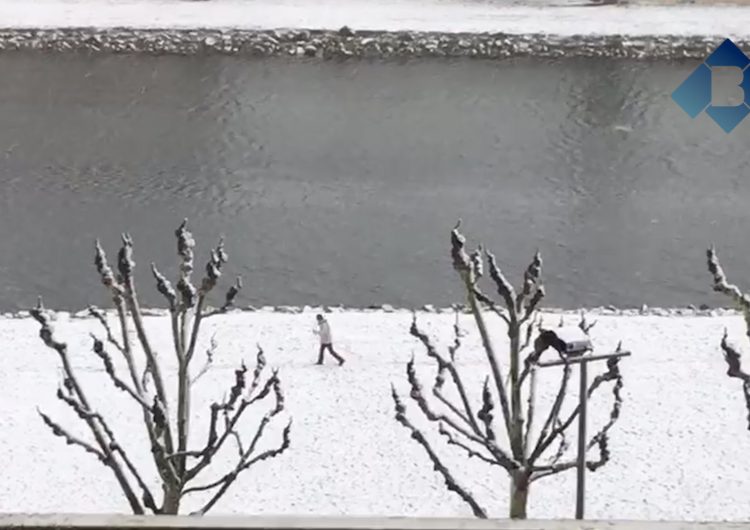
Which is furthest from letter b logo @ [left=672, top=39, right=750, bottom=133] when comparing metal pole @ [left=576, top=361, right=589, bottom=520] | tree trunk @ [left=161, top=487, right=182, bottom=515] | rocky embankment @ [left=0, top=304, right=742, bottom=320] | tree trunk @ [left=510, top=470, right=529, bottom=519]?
tree trunk @ [left=161, top=487, right=182, bottom=515]

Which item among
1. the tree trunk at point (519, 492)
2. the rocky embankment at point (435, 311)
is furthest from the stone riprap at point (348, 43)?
the tree trunk at point (519, 492)

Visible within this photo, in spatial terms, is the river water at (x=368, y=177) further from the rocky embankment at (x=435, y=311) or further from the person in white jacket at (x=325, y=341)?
the person in white jacket at (x=325, y=341)

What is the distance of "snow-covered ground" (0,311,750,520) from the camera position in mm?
5719

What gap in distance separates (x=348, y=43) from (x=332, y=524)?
1428cm

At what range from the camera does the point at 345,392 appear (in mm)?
6875

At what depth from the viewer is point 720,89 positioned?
1453 centimetres

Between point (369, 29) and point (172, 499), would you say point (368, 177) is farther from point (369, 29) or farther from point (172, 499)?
point (172, 499)

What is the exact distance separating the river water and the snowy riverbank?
661 mm

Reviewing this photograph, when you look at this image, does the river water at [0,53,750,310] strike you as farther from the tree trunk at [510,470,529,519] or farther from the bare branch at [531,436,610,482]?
the tree trunk at [510,470,529,519]

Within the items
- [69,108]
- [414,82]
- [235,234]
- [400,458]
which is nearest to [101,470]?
[400,458]

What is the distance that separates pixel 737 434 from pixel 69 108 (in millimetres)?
9247

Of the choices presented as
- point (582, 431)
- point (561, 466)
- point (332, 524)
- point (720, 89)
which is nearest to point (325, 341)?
point (561, 466)

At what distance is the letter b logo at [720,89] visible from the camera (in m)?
13.0

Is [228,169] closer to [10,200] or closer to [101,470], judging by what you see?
[10,200]
